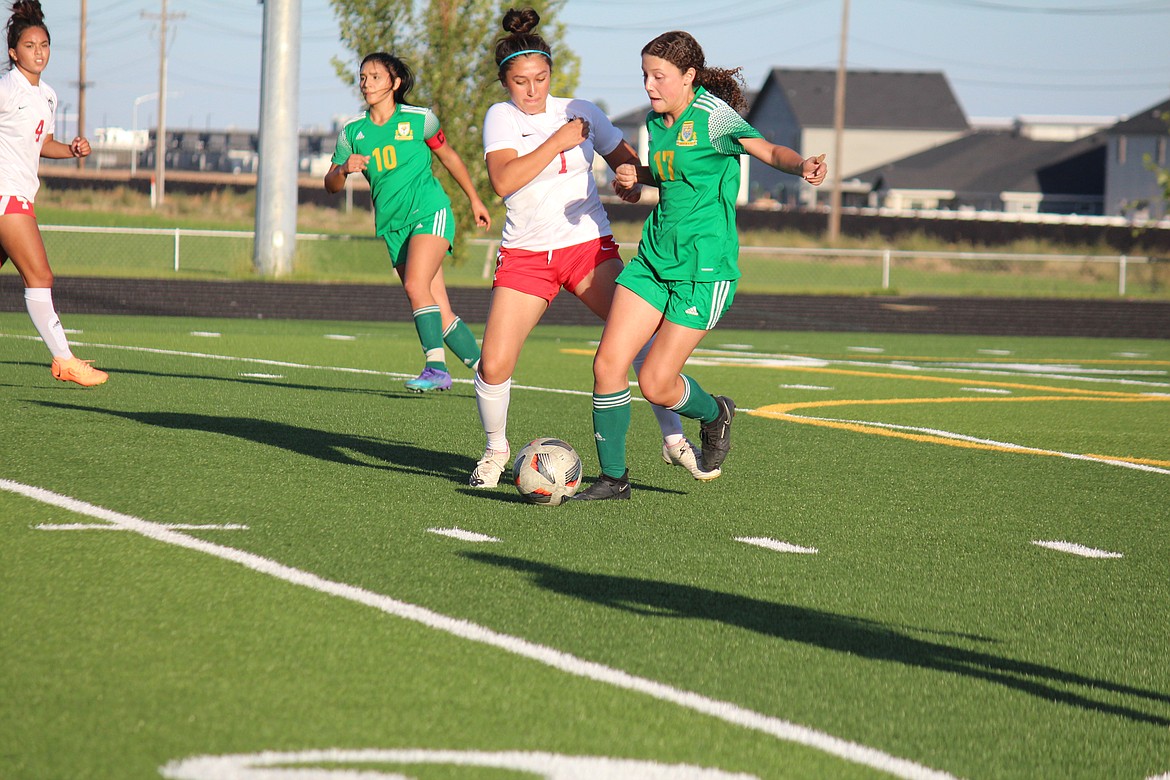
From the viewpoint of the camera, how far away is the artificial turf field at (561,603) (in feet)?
11.1

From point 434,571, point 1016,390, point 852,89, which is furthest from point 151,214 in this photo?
point 852,89

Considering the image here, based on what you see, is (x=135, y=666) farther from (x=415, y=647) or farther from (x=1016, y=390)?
(x=1016, y=390)

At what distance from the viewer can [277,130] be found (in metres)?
25.3

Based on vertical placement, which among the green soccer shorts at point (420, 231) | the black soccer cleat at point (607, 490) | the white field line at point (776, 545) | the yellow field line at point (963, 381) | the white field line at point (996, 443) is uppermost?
Result: the green soccer shorts at point (420, 231)

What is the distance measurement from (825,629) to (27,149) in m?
6.79

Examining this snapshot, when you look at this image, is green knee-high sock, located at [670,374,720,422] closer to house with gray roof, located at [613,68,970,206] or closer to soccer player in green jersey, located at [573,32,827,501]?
soccer player in green jersey, located at [573,32,827,501]

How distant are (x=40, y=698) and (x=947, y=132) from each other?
350 ft

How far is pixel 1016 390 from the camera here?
13.1 m

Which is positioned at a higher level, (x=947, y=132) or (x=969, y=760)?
(x=947, y=132)

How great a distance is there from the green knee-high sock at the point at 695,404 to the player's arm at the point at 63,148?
4.30 meters

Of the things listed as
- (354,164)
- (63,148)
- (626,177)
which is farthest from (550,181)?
(63,148)

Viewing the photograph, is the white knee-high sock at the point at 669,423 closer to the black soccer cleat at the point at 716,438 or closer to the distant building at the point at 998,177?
the black soccer cleat at the point at 716,438

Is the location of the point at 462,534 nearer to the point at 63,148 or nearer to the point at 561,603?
the point at 561,603

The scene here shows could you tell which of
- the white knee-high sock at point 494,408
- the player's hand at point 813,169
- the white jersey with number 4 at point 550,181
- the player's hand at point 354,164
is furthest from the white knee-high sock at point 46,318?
the player's hand at point 813,169
